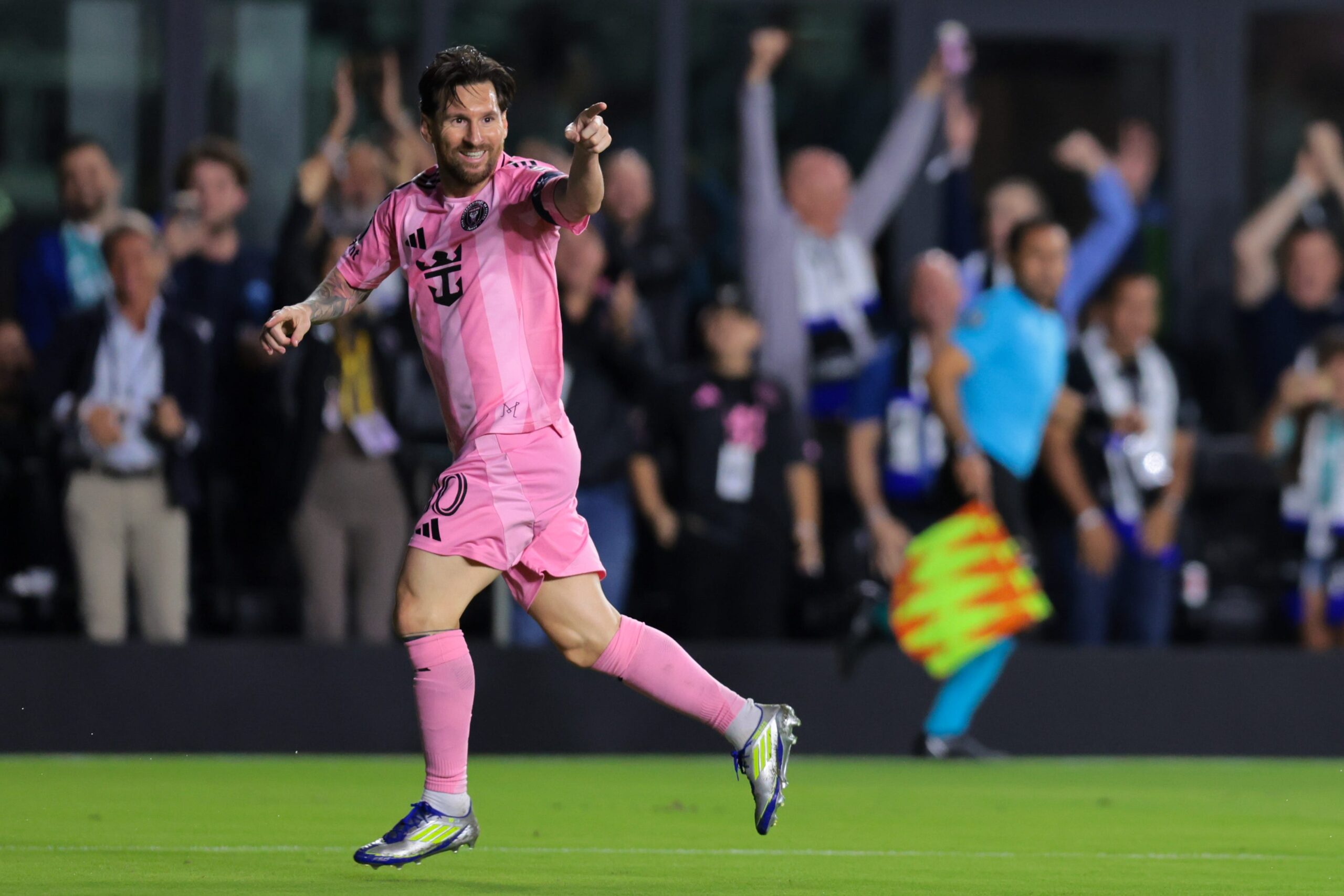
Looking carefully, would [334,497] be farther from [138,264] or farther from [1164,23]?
[1164,23]

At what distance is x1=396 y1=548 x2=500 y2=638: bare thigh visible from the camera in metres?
5.25

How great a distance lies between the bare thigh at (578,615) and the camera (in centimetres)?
546

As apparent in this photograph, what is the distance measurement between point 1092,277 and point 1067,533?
154cm

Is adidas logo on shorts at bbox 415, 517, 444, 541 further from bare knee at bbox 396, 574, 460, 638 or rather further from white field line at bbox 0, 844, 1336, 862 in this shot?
white field line at bbox 0, 844, 1336, 862

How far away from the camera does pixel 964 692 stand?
910 cm

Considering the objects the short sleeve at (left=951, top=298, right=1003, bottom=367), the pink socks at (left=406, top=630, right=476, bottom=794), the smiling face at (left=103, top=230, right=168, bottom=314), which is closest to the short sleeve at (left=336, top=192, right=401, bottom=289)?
the pink socks at (left=406, top=630, right=476, bottom=794)

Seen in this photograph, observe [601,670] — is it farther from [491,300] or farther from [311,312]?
[311,312]

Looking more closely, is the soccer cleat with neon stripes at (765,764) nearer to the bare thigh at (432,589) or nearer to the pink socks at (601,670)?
the pink socks at (601,670)

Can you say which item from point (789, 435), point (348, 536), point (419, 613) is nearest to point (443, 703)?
point (419, 613)

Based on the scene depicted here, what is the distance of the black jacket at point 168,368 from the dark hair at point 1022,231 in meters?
3.36

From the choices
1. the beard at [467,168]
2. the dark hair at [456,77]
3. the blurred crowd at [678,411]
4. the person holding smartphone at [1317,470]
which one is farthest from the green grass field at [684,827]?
the dark hair at [456,77]

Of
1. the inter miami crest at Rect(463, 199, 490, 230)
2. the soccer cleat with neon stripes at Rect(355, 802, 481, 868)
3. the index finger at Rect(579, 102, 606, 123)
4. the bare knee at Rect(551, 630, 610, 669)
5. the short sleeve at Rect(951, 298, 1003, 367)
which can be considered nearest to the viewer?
the index finger at Rect(579, 102, 606, 123)

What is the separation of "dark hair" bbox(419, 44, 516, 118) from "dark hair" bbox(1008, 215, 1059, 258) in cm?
429

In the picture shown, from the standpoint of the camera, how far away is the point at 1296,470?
33.3 ft
